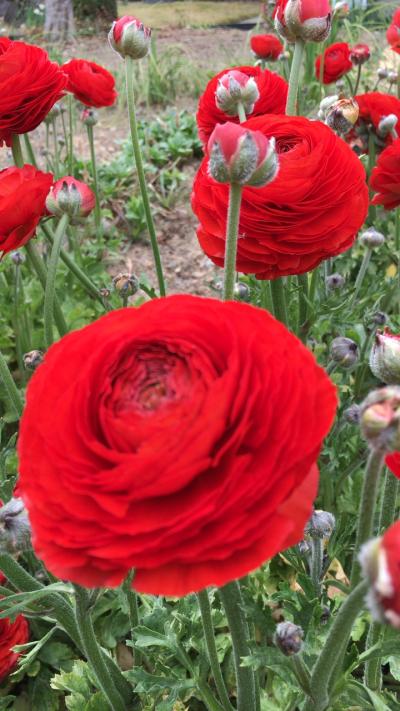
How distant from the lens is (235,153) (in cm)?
69

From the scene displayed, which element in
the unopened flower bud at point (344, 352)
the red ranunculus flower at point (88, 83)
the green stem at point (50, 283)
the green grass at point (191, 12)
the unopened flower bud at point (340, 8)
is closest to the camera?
the green stem at point (50, 283)

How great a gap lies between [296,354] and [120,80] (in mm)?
5285

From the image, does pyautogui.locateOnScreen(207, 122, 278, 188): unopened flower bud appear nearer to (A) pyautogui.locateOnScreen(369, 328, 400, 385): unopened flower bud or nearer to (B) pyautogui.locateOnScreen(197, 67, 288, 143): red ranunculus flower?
(A) pyautogui.locateOnScreen(369, 328, 400, 385): unopened flower bud

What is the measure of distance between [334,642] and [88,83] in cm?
191

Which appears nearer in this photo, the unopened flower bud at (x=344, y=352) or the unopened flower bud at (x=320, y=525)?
the unopened flower bud at (x=320, y=525)

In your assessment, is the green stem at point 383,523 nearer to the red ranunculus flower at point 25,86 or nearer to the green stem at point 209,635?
the green stem at point 209,635

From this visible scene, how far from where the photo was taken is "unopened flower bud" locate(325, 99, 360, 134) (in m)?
1.39

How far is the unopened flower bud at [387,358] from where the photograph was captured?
2.62 feet

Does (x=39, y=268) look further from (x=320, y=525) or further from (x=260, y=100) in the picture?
(x=320, y=525)

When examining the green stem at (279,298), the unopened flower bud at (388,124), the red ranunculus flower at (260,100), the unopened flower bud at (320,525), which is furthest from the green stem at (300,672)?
the unopened flower bud at (388,124)

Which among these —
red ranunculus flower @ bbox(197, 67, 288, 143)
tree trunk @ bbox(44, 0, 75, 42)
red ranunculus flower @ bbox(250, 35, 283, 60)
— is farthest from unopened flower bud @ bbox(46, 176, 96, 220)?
tree trunk @ bbox(44, 0, 75, 42)

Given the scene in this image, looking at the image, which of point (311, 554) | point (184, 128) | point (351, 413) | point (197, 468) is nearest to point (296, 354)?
point (197, 468)

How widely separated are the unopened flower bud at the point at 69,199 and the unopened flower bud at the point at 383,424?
0.87 m

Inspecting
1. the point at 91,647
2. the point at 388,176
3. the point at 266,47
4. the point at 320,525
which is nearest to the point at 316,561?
the point at 320,525
